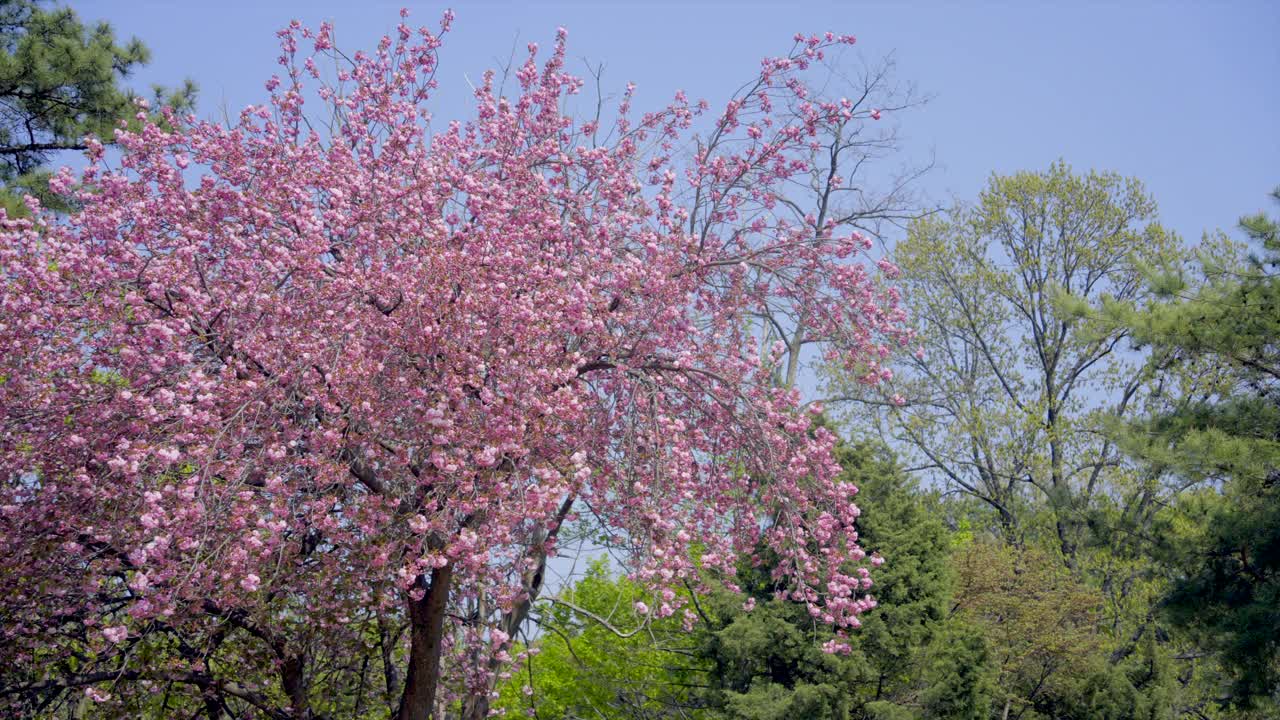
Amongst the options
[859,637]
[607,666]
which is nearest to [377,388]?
[859,637]

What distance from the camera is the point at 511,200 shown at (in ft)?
31.3

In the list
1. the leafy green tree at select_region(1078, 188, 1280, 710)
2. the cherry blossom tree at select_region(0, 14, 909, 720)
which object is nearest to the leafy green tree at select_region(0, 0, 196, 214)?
the cherry blossom tree at select_region(0, 14, 909, 720)

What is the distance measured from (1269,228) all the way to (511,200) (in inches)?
455

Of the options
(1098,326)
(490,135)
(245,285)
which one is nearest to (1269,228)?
(1098,326)

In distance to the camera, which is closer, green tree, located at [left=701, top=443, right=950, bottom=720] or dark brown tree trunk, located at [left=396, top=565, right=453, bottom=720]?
dark brown tree trunk, located at [left=396, top=565, right=453, bottom=720]

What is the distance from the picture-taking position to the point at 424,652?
952 centimetres

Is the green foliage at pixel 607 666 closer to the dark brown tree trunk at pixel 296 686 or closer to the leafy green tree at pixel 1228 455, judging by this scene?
the dark brown tree trunk at pixel 296 686

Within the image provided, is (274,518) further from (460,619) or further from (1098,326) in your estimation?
(1098,326)

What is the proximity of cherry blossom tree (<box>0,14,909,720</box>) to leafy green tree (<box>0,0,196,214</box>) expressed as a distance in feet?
33.2

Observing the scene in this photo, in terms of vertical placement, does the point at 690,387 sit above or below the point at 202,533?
above

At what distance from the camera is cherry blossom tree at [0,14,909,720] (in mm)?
7699

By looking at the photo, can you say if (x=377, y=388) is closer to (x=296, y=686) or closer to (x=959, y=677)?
(x=296, y=686)

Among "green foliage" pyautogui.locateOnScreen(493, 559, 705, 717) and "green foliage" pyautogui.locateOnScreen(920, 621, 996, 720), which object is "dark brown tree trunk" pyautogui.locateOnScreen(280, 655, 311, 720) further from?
"green foliage" pyautogui.locateOnScreen(920, 621, 996, 720)

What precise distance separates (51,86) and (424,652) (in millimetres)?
14135
